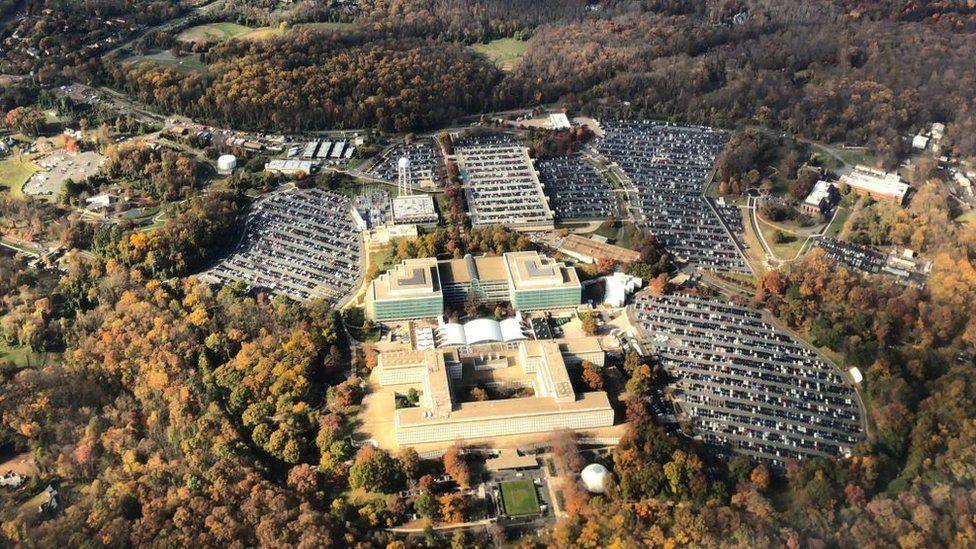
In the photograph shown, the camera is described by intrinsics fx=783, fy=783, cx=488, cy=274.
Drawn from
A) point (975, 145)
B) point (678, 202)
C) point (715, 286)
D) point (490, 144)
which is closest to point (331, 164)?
point (490, 144)

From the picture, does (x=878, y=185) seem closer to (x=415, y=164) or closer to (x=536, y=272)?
(x=536, y=272)

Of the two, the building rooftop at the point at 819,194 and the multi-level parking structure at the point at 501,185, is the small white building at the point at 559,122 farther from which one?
the building rooftop at the point at 819,194

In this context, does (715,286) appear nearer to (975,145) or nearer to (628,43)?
(975,145)

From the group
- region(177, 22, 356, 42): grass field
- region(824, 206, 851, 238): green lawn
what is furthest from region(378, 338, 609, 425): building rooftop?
region(177, 22, 356, 42): grass field

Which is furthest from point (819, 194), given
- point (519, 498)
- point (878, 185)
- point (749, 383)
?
point (519, 498)

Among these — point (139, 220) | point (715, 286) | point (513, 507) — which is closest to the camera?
point (513, 507)

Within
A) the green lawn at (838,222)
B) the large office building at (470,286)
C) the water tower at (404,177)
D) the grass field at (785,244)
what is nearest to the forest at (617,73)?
the water tower at (404,177)
